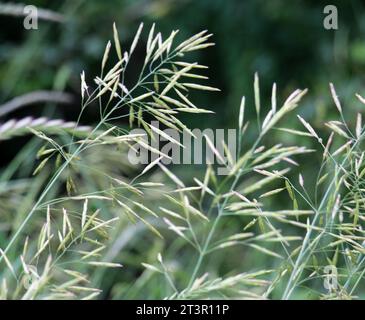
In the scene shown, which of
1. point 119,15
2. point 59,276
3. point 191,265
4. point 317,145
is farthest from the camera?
point 119,15

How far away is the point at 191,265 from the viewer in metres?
1.86

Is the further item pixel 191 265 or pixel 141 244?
pixel 141 244

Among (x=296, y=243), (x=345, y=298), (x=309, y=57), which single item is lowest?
(x=296, y=243)

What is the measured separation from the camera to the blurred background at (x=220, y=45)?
2342mm

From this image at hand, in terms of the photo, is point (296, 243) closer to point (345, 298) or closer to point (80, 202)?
point (80, 202)

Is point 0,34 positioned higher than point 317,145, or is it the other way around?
point 0,34

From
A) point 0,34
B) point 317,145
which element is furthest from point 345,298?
point 0,34

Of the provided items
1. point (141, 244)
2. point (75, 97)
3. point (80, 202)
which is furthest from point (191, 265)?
point (75, 97)

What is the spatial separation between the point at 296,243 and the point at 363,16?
33.7 inches

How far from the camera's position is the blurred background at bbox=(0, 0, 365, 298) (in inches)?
92.2

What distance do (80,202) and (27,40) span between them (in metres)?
0.63

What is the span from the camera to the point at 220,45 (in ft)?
8.39

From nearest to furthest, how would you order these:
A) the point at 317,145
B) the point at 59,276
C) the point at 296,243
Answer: the point at 59,276 < the point at 296,243 < the point at 317,145
